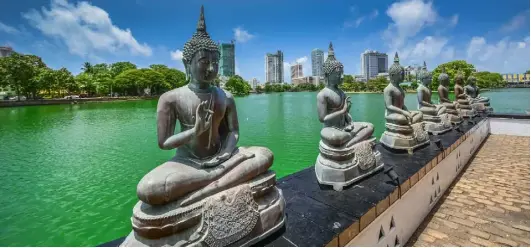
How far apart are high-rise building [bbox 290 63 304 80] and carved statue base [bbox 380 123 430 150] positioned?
12218 cm

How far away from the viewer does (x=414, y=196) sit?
4.09m

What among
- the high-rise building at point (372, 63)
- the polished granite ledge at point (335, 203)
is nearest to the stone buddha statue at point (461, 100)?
the polished granite ledge at point (335, 203)

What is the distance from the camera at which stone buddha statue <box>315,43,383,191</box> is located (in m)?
3.82

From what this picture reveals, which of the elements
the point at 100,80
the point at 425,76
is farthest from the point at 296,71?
the point at 425,76

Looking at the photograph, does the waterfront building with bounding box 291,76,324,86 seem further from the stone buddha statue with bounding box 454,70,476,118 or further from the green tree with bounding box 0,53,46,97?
the stone buddha statue with bounding box 454,70,476,118

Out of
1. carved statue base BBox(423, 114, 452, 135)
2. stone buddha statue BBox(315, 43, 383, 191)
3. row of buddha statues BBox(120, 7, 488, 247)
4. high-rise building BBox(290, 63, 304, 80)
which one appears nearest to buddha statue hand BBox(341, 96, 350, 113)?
stone buddha statue BBox(315, 43, 383, 191)

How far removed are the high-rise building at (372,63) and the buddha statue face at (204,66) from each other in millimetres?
106736

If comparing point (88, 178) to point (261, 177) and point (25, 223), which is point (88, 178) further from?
point (261, 177)

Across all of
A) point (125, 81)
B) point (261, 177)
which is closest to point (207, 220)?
point (261, 177)

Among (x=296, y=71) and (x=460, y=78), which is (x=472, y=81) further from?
(x=296, y=71)

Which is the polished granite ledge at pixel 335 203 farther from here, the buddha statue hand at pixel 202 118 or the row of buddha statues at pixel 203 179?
the buddha statue hand at pixel 202 118

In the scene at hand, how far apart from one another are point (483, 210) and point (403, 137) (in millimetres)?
1740

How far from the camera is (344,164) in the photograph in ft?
12.6

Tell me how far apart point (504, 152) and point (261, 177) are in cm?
902
